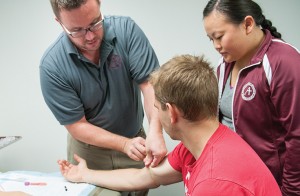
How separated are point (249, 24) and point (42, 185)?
1.09 meters

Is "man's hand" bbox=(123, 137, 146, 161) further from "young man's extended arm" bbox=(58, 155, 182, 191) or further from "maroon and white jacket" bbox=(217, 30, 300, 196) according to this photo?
"maroon and white jacket" bbox=(217, 30, 300, 196)

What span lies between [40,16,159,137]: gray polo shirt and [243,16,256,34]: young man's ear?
50cm

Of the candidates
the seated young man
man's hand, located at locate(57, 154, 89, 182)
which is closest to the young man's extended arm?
man's hand, located at locate(57, 154, 89, 182)

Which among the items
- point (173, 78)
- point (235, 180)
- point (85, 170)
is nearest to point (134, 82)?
point (85, 170)

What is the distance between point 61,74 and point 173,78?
672mm

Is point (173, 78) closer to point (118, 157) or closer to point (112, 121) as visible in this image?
point (112, 121)

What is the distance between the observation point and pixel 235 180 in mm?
827

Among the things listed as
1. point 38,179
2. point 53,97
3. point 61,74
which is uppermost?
point 61,74

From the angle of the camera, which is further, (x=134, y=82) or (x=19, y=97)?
(x=19, y=97)

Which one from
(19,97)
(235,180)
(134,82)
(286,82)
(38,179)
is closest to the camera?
(235,180)

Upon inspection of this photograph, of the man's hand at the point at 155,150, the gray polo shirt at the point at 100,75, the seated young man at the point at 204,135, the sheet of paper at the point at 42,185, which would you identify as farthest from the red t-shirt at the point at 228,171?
the gray polo shirt at the point at 100,75

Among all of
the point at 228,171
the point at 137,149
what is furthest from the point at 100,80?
the point at 228,171

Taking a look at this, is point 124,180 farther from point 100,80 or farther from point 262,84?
point 262,84

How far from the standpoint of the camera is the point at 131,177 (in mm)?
1346
